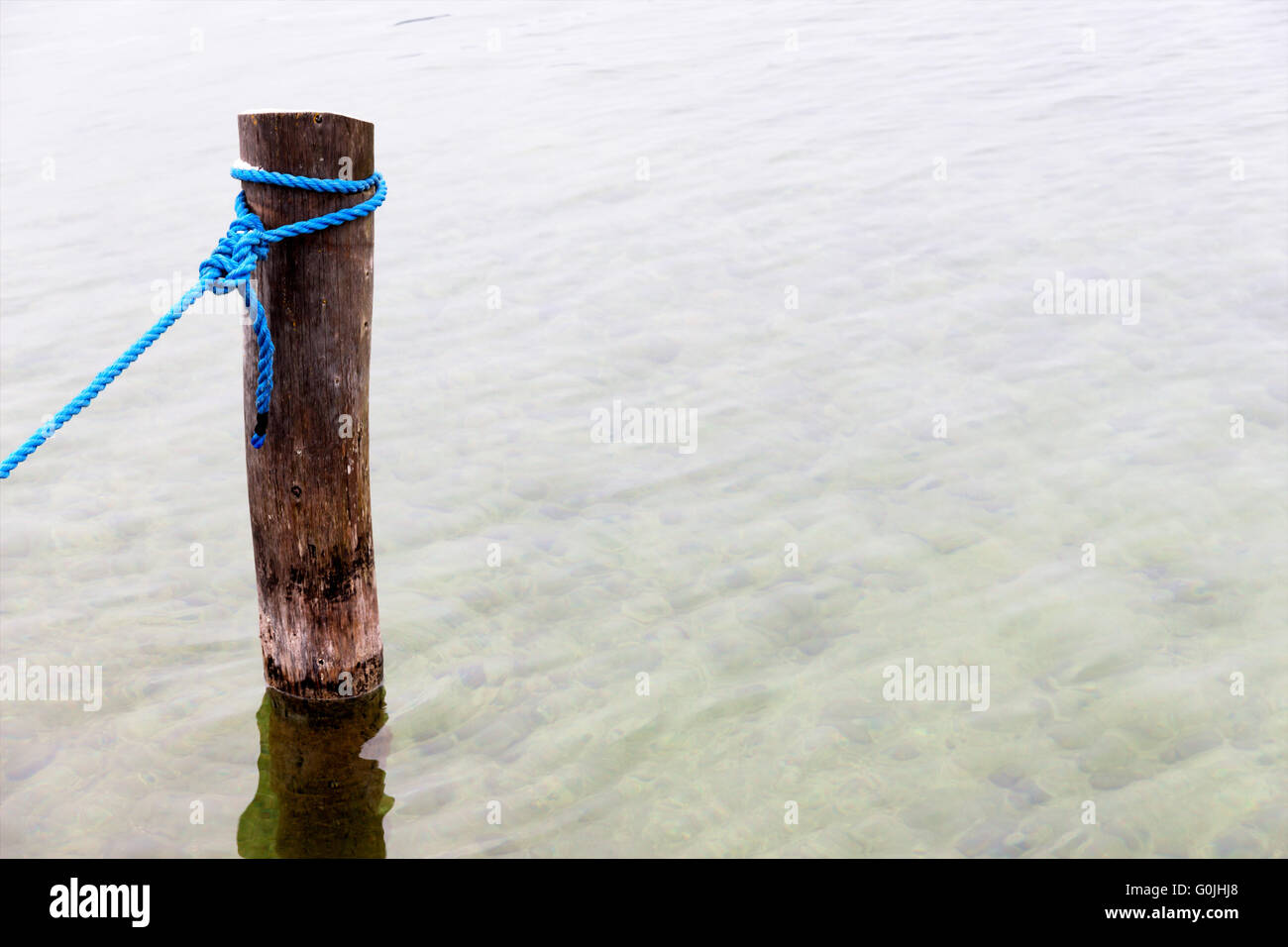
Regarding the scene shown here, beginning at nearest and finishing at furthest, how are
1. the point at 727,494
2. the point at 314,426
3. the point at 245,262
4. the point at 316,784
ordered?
the point at 245,262, the point at 314,426, the point at 316,784, the point at 727,494

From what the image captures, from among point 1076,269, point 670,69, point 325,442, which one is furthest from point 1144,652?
point 670,69

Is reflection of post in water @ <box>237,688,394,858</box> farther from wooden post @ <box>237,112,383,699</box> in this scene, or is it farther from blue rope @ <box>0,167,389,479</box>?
blue rope @ <box>0,167,389,479</box>

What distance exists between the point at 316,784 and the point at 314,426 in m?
1.25

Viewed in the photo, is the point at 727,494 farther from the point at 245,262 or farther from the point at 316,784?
the point at 245,262

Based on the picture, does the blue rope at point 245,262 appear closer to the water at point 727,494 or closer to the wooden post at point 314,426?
the wooden post at point 314,426

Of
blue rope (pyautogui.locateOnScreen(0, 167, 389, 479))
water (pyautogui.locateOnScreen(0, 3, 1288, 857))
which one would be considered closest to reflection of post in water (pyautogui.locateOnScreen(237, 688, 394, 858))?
water (pyautogui.locateOnScreen(0, 3, 1288, 857))

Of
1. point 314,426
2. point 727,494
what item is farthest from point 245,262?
point 727,494

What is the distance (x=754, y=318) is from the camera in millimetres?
7422

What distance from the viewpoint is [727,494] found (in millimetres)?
5633

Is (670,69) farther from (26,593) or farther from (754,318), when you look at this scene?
(26,593)

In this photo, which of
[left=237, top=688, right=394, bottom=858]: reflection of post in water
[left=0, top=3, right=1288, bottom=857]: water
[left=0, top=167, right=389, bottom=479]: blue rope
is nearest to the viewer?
[left=0, top=167, right=389, bottom=479]: blue rope

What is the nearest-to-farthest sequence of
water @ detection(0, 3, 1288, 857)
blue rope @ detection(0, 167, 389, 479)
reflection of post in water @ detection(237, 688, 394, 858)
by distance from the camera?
1. blue rope @ detection(0, 167, 389, 479)
2. reflection of post in water @ detection(237, 688, 394, 858)
3. water @ detection(0, 3, 1288, 857)

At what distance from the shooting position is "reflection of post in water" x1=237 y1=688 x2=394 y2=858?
3695 mm

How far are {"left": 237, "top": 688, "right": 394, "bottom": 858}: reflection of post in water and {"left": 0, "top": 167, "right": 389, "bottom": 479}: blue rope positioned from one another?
1.32 metres
